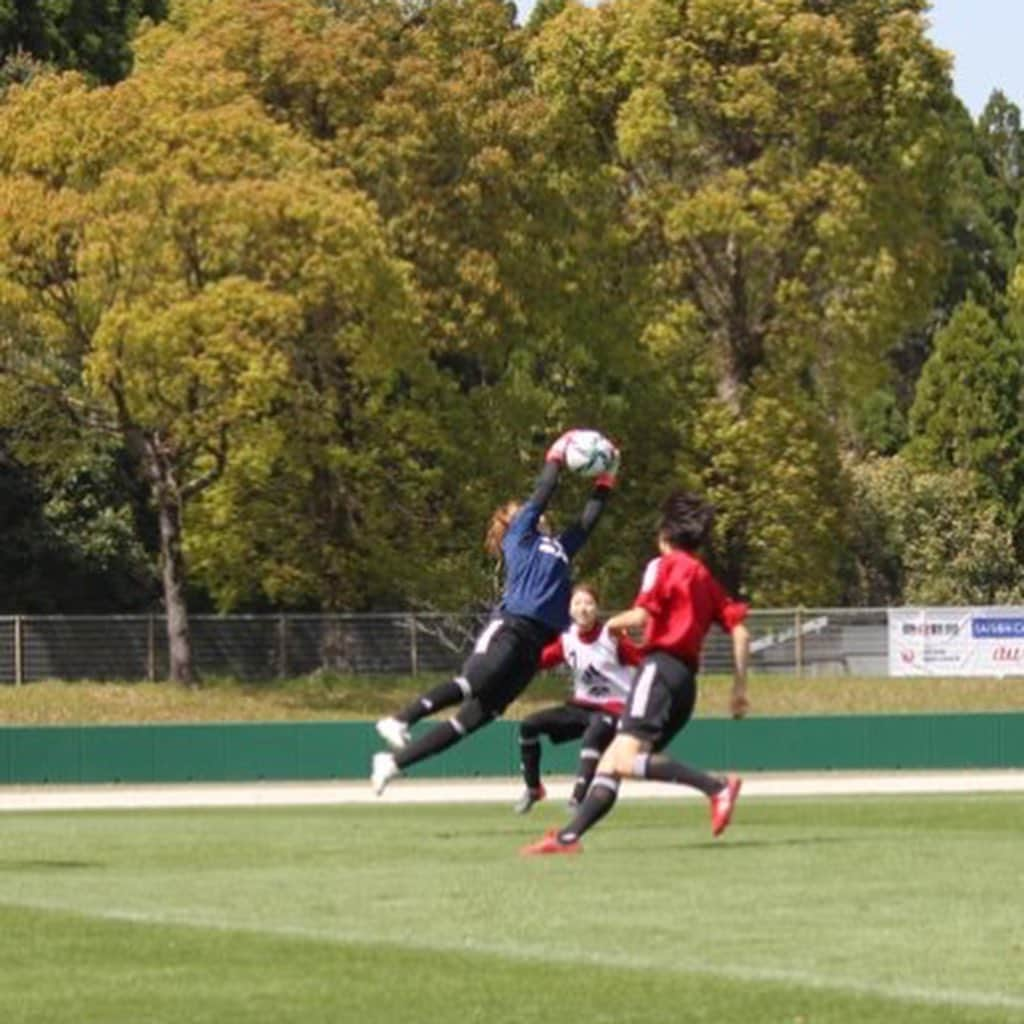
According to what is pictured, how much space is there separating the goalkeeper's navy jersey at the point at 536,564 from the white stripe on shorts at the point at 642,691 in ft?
7.44

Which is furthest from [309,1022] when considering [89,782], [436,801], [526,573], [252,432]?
[252,432]

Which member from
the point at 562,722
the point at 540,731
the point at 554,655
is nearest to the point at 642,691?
the point at 554,655

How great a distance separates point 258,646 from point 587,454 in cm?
3815

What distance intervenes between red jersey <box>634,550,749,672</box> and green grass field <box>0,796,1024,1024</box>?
1165 millimetres

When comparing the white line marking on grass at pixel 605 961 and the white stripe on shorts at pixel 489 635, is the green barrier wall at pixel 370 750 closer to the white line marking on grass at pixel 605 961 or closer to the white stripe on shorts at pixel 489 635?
the white stripe on shorts at pixel 489 635

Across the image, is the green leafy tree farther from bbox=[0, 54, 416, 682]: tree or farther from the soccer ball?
the soccer ball

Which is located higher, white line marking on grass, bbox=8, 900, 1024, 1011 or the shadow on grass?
white line marking on grass, bbox=8, 900, 1024, 1011

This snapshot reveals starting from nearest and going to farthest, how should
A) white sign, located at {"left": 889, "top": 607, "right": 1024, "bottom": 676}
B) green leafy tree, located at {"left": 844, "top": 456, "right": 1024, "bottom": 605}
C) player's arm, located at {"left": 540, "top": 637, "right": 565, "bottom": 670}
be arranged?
player's arm, located at {"left": 540, "top": 637, "right": 565, "bottom": 670}, white sign, located at {"left": 889, "top": 607, "right": 1024, "bottom": 676}, green leafy tree, located at {"left": 844, "top": 456, "right": 1024, "bottom": 605}

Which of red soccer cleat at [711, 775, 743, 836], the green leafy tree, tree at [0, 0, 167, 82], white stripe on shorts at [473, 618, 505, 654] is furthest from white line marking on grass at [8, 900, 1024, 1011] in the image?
the green leafy tree

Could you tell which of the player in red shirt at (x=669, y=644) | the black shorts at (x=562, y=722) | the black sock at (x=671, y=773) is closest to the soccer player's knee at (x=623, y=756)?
the player in red shirt at (x=669, y=644)

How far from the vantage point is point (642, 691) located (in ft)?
56.1

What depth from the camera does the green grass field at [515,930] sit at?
1110 cm

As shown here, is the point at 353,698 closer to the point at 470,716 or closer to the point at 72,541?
the point at 72,541

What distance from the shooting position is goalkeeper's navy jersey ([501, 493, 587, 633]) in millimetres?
19344
